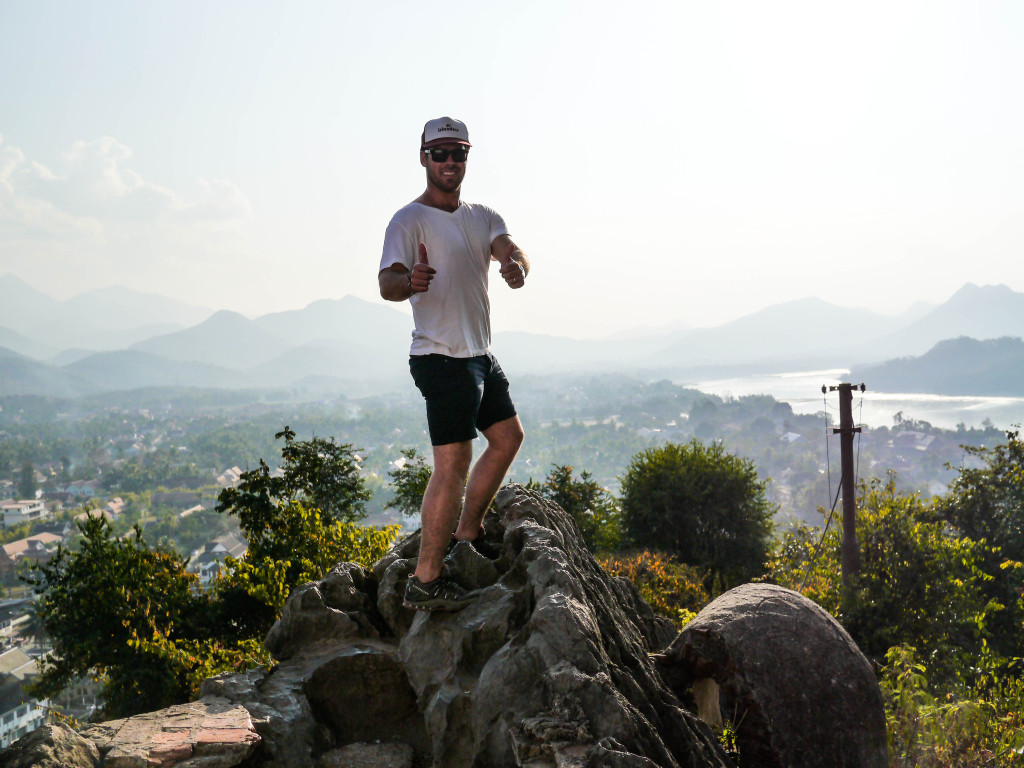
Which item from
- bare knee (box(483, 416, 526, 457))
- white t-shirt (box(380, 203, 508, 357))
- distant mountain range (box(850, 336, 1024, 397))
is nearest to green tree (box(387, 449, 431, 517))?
bare knee (box(483, 416, 526, 457))

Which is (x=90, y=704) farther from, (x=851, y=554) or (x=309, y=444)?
(x=851, y=554)

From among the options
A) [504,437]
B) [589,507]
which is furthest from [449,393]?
[589,507]

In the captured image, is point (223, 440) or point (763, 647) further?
point (223, 440)

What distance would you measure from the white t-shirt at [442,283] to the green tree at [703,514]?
2078cm

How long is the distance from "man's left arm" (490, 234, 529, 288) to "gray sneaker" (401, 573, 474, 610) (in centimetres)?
223

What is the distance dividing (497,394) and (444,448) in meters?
0.67

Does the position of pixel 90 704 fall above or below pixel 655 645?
below

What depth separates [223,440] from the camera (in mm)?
127312

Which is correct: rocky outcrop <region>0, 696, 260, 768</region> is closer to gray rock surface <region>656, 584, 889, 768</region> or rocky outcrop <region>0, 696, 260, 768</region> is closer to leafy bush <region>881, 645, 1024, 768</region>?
gray rock surface <region>656, 584, 889, 768</region>

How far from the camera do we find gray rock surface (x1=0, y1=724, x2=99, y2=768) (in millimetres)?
3754

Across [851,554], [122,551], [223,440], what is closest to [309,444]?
[122,551]

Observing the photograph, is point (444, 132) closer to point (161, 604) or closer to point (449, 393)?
point (449, 393)

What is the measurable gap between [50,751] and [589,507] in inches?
939

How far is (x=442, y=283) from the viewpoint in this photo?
4945mm
